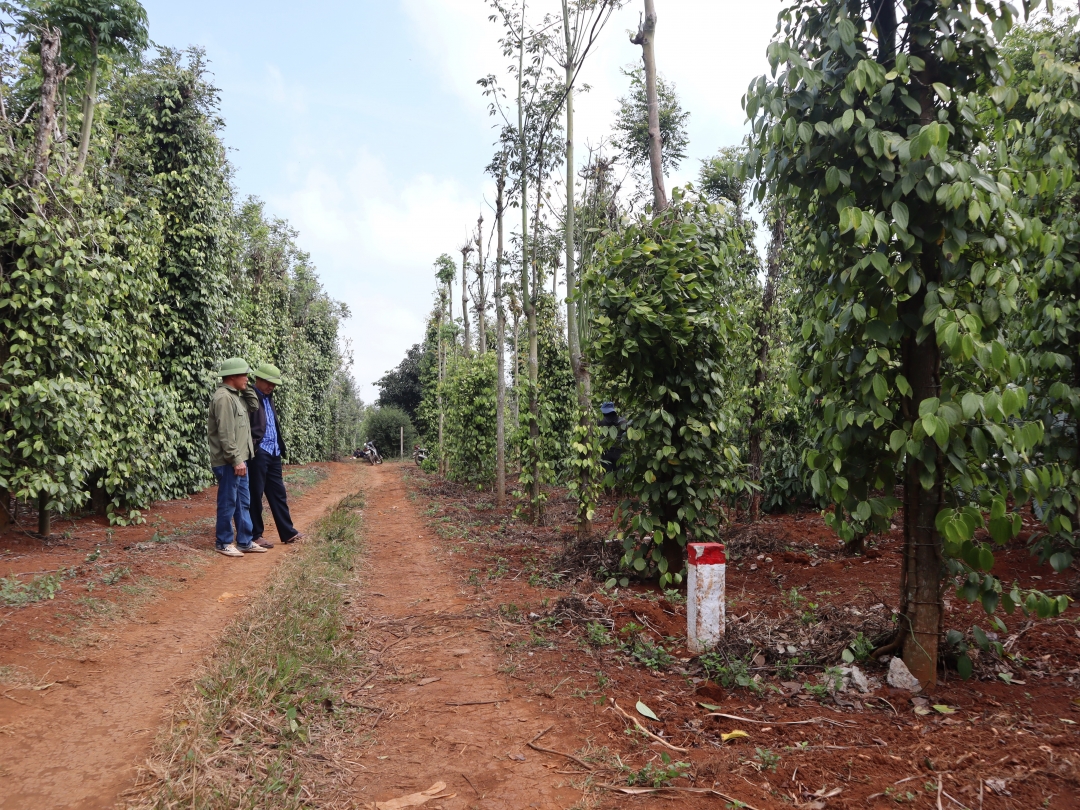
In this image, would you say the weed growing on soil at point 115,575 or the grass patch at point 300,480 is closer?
the weed growing on soil at point 115,575

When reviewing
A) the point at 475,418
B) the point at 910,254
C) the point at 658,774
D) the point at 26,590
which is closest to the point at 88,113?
the point at 26,590

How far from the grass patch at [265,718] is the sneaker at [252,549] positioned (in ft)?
7.97

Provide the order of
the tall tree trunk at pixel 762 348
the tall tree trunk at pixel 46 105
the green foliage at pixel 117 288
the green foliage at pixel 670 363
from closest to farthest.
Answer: the green foliage at pixel 670 363, the green foliage at pixel 117 288, the tall tree trunk at pixel 46 105, the tall tree trunk at pixel 762 348

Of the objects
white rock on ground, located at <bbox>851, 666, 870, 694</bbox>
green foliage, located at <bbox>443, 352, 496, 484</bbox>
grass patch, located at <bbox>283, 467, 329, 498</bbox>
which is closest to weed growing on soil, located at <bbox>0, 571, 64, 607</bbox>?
white rock on ground, located at <bbox>851, 666, 870, 694</bbox>

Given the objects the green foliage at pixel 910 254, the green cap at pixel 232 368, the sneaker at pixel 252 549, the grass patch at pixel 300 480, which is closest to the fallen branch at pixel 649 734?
the green foliage at pixel 910 254

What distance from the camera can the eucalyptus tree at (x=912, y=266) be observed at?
2.97 meters

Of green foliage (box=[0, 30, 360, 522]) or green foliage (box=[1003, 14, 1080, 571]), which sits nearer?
green foliage (box=[1003, 14, 1080, 571])

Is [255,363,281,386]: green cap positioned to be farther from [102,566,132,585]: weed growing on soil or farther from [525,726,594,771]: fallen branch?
[525,726,594,771]: fallen branch

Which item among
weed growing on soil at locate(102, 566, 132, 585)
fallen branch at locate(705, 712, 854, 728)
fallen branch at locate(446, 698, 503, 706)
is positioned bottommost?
fallen branch at locate(446, 698, 503, 706)

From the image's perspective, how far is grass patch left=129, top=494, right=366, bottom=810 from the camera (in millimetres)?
2496

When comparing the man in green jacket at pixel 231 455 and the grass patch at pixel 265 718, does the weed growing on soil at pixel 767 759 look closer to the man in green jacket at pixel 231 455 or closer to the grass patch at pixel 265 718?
the grass patch at pixel 265 718

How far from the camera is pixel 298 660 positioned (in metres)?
3.71

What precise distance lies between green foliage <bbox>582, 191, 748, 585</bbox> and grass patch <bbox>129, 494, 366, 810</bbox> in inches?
104

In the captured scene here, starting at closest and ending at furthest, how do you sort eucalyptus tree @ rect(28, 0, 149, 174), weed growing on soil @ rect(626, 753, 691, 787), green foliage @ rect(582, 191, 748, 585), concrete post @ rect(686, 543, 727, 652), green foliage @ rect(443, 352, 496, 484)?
1. weed growing on soil @ rect(626, 753, 691, 787)
2. concrete post @ rect(686, 543, 727, 652)
3. green foliage @ rect(582, 191, 748, 585)
4. eucalyptus tree @ rect(28, 0, 149, 174)
5. green foliage @ rect(443, 352, 496, 484)
